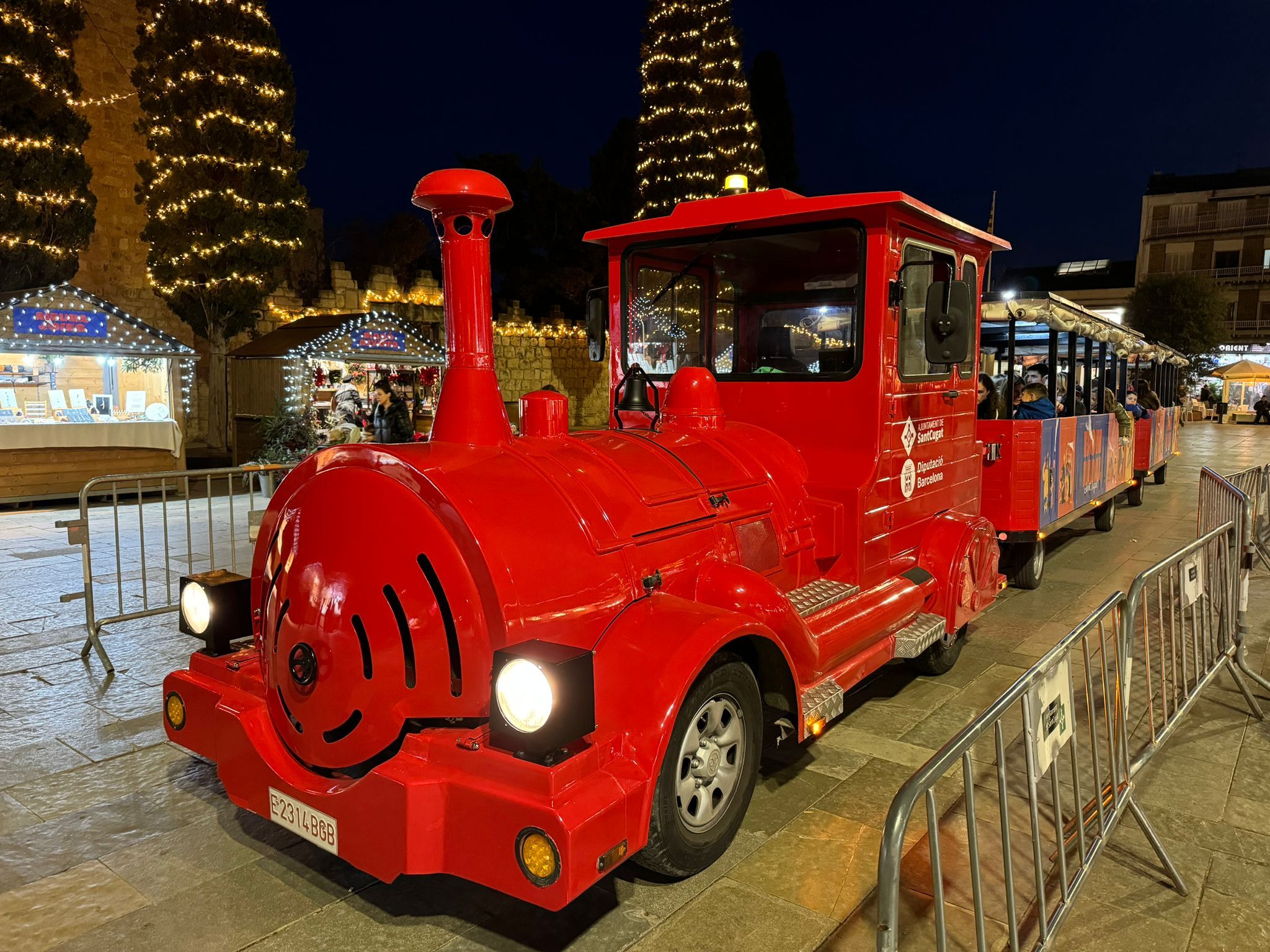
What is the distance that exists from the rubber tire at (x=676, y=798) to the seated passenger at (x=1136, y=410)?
11397 mm

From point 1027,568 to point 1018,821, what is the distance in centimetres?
444

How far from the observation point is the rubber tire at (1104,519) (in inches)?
412

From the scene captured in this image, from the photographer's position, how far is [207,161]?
16438 millimetres

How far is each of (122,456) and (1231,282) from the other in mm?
54986

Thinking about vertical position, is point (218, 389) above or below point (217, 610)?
above

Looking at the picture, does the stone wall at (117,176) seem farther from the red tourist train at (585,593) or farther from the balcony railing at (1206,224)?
the balcony railing at (1206,224)

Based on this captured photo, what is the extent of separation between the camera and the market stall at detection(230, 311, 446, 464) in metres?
15.4

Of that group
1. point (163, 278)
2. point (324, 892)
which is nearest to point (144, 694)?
point (324, 892)

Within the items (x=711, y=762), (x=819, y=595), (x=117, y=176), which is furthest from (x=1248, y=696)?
(x=117, y=176)

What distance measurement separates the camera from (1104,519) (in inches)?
416

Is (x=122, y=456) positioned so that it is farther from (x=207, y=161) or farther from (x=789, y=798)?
(x=789, y=798)

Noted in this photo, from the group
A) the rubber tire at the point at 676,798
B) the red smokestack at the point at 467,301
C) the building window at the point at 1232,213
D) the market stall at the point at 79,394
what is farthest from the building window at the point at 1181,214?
the red smokestack at the point at 467,301

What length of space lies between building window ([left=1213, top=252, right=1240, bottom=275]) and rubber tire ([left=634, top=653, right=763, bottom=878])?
56624 millimetres

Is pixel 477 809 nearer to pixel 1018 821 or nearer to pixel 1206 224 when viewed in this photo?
pixel 1018 821
